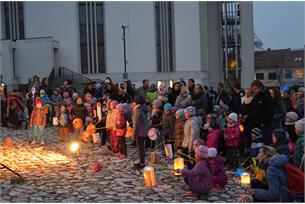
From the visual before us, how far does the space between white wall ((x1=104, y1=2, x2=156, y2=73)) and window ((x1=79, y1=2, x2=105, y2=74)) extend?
625 mm

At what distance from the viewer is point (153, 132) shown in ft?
36.9

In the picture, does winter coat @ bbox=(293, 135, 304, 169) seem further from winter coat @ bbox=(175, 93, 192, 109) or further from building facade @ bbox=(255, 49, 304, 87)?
building facade @ bbox=(255, 49, 304, 87)

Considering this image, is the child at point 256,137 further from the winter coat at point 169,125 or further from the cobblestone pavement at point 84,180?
the winter coat at point 169,125

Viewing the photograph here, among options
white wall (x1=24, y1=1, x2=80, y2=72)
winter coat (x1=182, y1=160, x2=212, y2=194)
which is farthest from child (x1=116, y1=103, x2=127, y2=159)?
white wall (x1=24, y1=1, x2=80, y2=72)

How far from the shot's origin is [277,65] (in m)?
75.4

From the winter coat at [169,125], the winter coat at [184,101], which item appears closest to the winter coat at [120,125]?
the winter coat at [169,125]

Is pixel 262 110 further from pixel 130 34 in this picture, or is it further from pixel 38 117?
pixel 130 34

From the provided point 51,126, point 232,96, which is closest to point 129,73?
point 51,126

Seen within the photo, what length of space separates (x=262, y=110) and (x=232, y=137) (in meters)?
0.97

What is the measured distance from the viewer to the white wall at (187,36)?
39500 millimetres

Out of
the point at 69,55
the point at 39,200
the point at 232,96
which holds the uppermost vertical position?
the point at 69,55

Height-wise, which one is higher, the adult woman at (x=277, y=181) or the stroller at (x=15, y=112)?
the stroller at (x=15, y=112)

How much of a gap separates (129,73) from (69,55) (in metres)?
5.79

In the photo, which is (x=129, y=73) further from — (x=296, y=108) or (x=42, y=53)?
(x=296, y=108)
